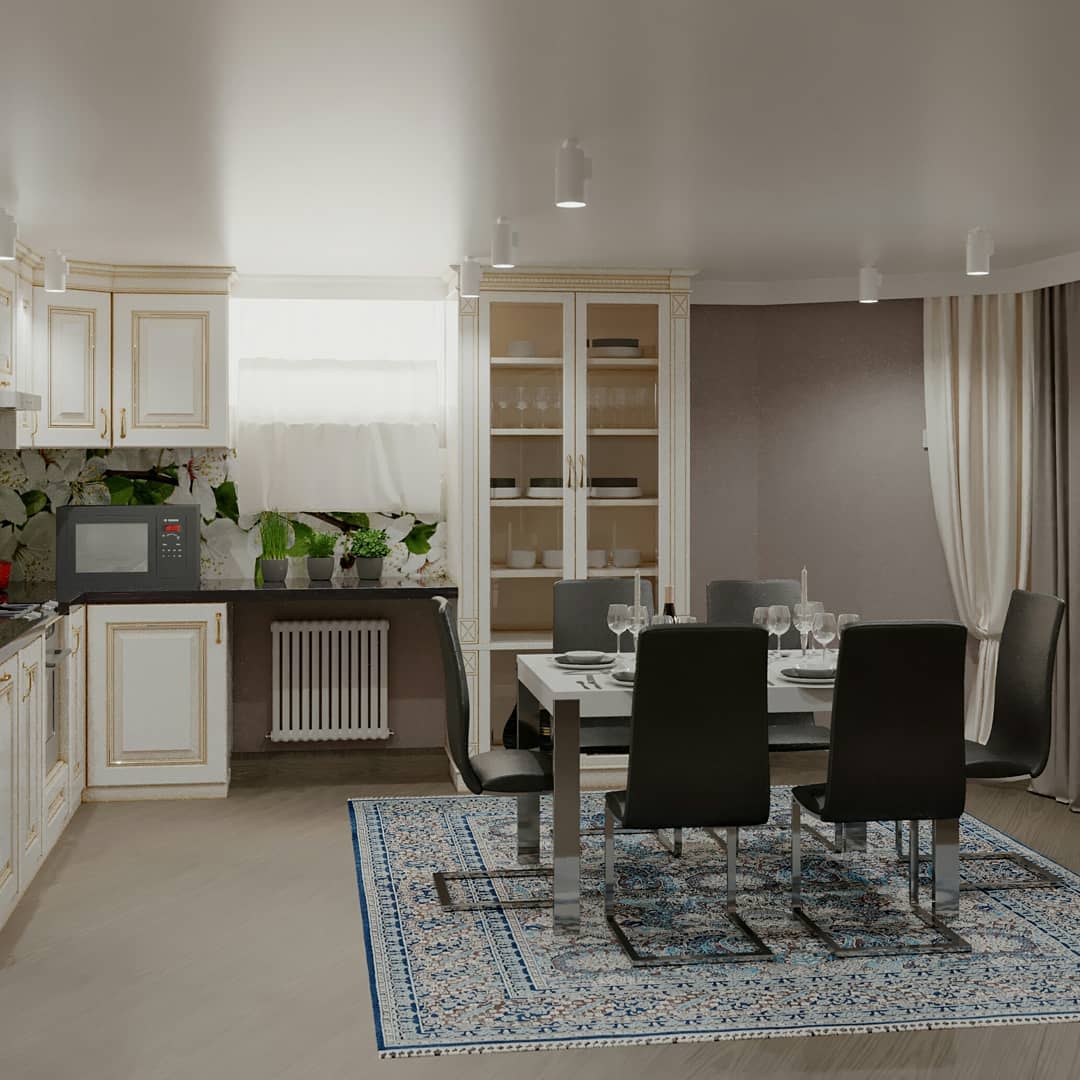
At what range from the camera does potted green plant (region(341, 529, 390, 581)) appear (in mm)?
6391

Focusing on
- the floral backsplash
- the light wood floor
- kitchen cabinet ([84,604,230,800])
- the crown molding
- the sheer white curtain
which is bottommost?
the light wood floor

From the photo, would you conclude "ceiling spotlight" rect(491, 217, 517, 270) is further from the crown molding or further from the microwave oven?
the crown molding

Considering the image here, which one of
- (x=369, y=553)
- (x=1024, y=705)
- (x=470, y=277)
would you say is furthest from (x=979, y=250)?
(x=369, y=553)

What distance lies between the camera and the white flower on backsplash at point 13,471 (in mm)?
6289

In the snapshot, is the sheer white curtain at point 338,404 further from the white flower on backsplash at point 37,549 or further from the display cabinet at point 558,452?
the white flower on backsplash at point 37,549

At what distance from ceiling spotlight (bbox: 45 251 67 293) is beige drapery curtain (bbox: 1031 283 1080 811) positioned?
4355mm

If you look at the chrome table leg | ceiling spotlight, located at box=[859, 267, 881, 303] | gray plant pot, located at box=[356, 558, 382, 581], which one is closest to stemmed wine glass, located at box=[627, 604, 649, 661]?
the chrome table leg

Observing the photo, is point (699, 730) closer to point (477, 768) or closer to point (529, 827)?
point (477, 768)

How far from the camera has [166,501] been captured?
21.3 ft

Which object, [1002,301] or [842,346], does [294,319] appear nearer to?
[842,346]

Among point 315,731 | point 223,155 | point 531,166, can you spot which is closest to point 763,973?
point 531,166

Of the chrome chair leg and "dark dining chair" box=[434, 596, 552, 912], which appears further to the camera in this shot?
the chrome chair leg

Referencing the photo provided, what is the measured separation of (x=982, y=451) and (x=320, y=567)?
3.29 m

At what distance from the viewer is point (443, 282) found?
6445 millimetres
